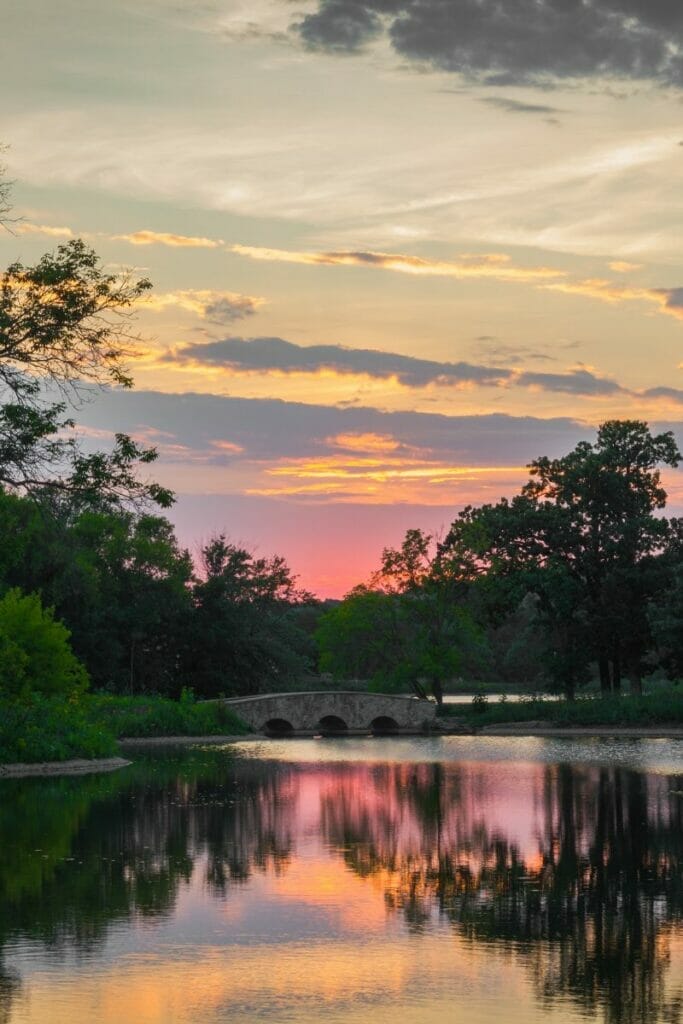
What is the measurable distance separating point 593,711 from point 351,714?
15.6 meters

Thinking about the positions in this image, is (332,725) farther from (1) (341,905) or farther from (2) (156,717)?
(1) (341,905)

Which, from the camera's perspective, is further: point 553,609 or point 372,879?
point 553,609

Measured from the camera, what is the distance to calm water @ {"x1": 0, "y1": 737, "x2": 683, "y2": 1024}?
15.2 m

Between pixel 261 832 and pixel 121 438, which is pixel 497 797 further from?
pixel 121 438

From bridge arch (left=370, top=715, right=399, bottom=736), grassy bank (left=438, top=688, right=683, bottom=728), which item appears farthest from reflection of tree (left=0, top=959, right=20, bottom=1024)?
bridge arch (left=370, top=715, right=399, bottom=736)

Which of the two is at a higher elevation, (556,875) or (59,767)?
(59,767)

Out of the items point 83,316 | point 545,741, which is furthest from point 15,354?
point 545,741

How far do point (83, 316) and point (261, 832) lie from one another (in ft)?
36.0

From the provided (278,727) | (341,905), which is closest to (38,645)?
(278,727)

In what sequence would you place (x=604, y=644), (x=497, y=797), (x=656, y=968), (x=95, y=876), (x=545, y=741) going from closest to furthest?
(x=656, y=968), (x=95, y=876), (x=497, y=797), (x=545, y=741), (x=604, y=644)

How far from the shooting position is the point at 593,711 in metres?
81.9

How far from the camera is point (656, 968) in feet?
54.8

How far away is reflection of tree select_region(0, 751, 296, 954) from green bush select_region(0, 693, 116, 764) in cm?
391

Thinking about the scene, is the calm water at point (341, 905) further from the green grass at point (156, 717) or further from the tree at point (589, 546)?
the tree at point (589, 546)
